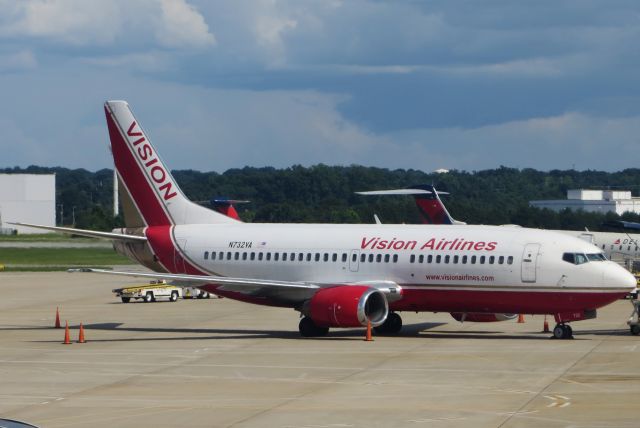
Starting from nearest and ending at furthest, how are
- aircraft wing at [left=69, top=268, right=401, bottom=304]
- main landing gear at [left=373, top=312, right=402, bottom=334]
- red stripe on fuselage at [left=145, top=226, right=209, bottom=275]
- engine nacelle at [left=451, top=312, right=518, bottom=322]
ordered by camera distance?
1. aircraft wing at [left=69, top=268, right=401, bottom=304]
2. engine nacelle at [left=451, top=312, right=518, bottom=322]
3. main landing gear at [left=373, top=312, right=402, bottom=334]
4. red stripe on fuselage at [left=145, top=226, right=209, bottom=275]

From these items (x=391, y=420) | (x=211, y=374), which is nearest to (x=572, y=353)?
(x=211, y=374)

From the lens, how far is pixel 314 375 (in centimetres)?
3528

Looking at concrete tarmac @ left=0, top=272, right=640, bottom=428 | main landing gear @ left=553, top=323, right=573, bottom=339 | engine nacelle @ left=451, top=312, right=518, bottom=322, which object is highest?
engine nacelle @ left=451, top=312, right=518, bottom=322

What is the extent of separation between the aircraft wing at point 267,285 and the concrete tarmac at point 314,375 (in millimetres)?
1638

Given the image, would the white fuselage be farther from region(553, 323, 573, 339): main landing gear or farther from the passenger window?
region(553, 323, 573, 339): main landing gear

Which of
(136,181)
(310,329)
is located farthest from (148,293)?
(310,329)

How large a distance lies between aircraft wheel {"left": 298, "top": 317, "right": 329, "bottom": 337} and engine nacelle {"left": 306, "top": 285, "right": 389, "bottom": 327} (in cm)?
50

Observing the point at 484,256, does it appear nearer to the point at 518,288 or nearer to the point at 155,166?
the point at 518,288

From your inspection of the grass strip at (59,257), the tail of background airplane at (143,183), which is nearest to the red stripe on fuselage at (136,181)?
the tail of background airplane at (143,183)

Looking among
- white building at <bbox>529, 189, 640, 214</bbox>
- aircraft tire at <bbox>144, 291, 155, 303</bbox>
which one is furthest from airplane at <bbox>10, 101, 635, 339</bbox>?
white building at <bbox>529, 189, 640, 214</bbox>

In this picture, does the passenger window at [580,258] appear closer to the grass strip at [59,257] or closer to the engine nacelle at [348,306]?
the engine nacelle at [348,306]

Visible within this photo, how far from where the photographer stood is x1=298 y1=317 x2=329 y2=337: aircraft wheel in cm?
4694

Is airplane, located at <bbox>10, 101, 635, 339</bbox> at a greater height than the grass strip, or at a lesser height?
lesser

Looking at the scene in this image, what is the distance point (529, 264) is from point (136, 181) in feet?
58.5
